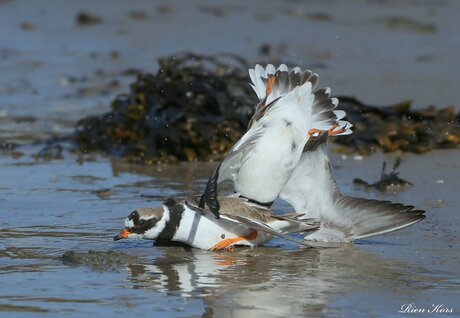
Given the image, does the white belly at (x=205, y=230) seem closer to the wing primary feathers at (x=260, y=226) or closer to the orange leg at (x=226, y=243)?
the orange leg at (x=226, y=243)

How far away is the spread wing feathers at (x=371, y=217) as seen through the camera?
16.6ft

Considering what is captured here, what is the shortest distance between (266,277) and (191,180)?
2239mm

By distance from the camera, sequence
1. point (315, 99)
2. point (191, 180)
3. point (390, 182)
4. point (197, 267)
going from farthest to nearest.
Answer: point (191, 180) < point (390, 182) < point (315, 99) < point (197, 267)

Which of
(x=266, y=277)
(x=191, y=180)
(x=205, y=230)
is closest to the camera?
(x=266, y=277)

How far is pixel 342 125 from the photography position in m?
5.36

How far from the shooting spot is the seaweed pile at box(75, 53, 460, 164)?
23.6ft

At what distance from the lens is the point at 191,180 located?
6641 mm

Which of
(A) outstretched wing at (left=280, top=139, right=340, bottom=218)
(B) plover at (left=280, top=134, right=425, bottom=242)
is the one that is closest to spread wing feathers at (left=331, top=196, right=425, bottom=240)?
(B) plover at (left=280, top=134, right=425, bottom=242)

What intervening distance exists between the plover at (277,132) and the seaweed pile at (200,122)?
1871mm

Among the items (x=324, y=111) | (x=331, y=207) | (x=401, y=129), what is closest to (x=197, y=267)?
(x=331, y=207)

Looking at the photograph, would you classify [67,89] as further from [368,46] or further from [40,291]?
[40,291]

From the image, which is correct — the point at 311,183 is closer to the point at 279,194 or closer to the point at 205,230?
the point at 279,194

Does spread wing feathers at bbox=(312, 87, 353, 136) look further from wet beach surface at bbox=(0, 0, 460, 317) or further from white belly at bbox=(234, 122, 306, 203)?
wet beach surface at bbox=(0, 0, 460, 317)

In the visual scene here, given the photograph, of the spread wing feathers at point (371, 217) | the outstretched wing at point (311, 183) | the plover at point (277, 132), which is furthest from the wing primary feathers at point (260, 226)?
the outstretched wing at point (311, 183)
